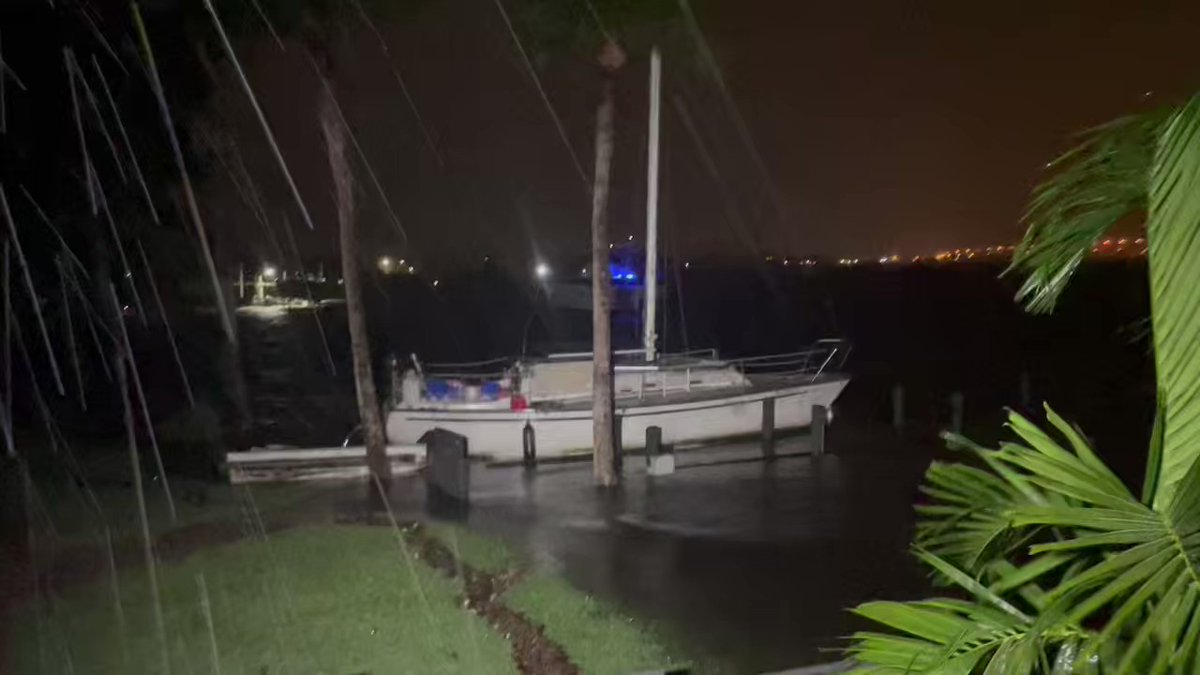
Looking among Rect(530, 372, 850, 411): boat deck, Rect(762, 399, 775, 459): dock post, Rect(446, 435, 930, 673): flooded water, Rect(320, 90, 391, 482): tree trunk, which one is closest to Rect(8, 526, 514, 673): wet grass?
Rect(446, 435, 930, 673): flooded water

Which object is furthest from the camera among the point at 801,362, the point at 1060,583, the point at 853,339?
the point at 853,339

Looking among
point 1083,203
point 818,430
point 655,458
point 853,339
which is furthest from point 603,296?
point 853,339

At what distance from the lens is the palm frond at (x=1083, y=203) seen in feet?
7.54

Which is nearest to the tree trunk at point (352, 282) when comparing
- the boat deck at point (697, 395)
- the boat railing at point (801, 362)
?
the boat deck at point (697, 395)

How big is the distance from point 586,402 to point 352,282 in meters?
4.91

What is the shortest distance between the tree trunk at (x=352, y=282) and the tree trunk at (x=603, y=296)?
3.48 meters

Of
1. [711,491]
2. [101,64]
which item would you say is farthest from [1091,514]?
[101,64]

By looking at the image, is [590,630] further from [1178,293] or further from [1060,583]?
[1178,293]

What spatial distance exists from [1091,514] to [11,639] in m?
8.75

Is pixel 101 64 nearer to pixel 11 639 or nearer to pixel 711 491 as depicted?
pixel 11 639

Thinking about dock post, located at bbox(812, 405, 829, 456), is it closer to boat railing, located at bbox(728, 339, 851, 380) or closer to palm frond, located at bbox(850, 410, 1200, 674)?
boat railing, located at bbox(728, 339, 851, 380)

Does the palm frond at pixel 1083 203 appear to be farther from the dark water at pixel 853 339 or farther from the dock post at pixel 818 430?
the dock post at pixel 818 430

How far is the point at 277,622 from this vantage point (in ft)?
26.5

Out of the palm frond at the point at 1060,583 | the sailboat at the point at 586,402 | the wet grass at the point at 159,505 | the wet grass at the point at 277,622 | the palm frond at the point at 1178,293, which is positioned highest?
the palm frond at the point at 1178,293
